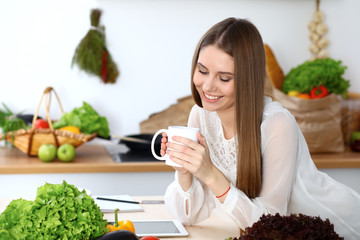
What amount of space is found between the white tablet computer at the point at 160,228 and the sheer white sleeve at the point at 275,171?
6.3 inches

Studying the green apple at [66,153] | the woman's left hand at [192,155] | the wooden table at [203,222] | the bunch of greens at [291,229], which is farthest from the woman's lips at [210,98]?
the green apple at [66,153]

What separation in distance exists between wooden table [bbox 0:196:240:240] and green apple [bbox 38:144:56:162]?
85 centimetres

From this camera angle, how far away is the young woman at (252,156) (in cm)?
156

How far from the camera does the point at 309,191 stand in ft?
5.45

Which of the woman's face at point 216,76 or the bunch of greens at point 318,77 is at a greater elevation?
the woman's face at point 216,76

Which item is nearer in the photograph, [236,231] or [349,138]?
[236,231]

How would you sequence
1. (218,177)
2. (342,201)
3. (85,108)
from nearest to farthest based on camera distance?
(218,177), (342,201), (85,108)

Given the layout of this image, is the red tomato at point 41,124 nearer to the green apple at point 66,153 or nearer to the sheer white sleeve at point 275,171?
the green apple at point 66,153

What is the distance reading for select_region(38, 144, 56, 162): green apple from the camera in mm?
2607

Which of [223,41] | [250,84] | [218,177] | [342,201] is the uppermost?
[223,41]

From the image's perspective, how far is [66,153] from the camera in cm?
263

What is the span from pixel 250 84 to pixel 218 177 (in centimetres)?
30

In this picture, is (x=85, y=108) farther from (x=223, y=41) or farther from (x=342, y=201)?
(x=342, y=201)

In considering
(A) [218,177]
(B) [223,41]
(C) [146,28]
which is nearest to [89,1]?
(C) [146,28]
